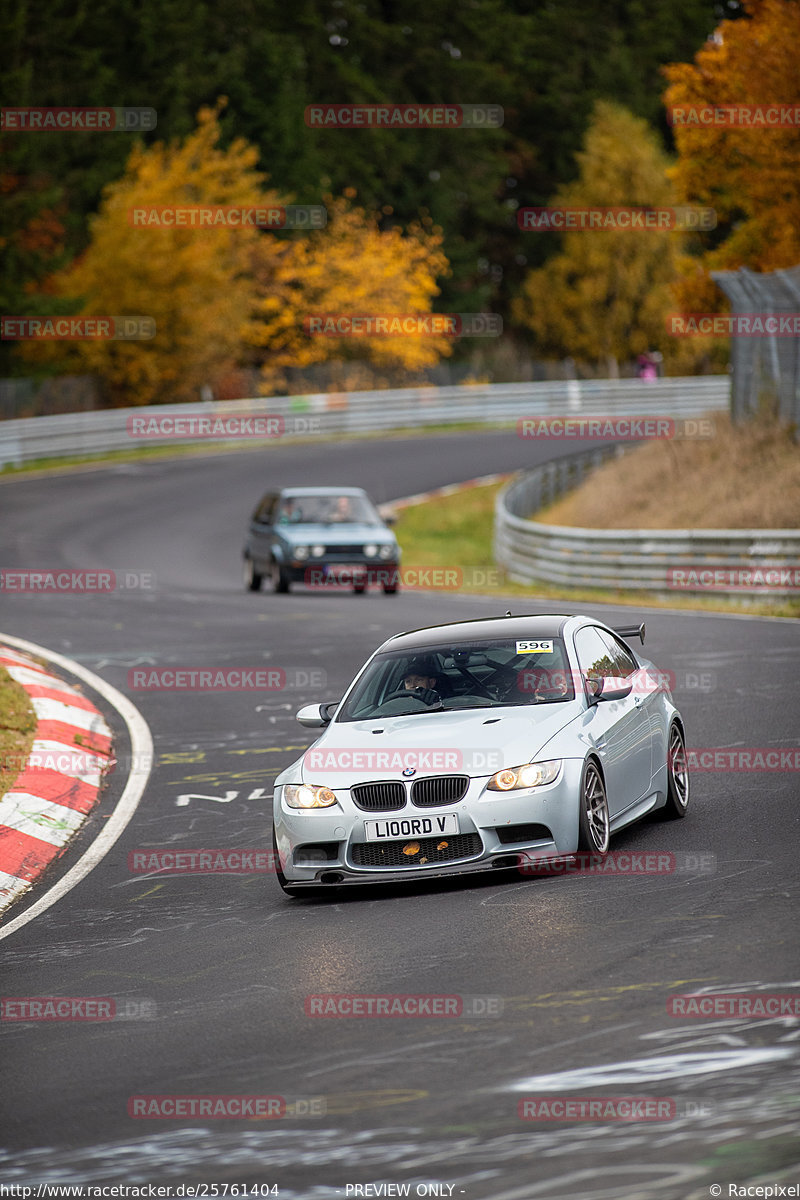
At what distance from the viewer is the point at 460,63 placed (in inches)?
3164

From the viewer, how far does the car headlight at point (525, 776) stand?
8.98 metres

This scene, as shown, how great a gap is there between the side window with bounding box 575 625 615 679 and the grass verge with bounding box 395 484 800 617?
11.5 metres

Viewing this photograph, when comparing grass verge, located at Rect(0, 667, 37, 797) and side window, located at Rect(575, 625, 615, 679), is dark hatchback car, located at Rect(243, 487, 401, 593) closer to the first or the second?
grass verge, located at Rect(0, 667, 37, 797)
